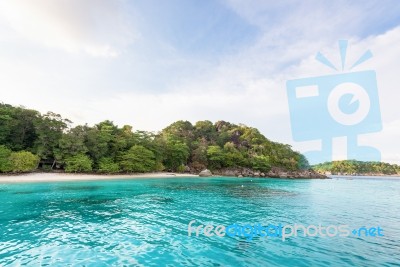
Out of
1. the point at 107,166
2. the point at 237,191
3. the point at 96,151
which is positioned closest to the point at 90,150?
the point at 96,151

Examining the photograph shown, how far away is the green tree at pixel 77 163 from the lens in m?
38.7

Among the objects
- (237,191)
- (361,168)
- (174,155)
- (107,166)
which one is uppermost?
(361,168)

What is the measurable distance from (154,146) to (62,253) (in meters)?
47.0

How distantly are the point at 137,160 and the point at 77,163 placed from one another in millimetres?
11946

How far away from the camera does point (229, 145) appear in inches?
3187

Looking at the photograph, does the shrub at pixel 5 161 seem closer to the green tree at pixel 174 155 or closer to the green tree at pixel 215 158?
the green tree at pixel 174 155

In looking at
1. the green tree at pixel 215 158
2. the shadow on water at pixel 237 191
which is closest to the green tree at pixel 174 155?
the green tree at pixel 215 158

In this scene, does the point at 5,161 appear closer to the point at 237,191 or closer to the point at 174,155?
the point at 237,191

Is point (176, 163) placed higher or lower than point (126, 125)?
lower

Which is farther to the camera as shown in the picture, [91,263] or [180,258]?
[180,258]

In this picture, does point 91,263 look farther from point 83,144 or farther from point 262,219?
point 83,144

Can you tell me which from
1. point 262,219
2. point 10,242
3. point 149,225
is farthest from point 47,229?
point 262,219

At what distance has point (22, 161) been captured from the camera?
3353cm

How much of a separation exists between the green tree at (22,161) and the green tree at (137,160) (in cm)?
1518
